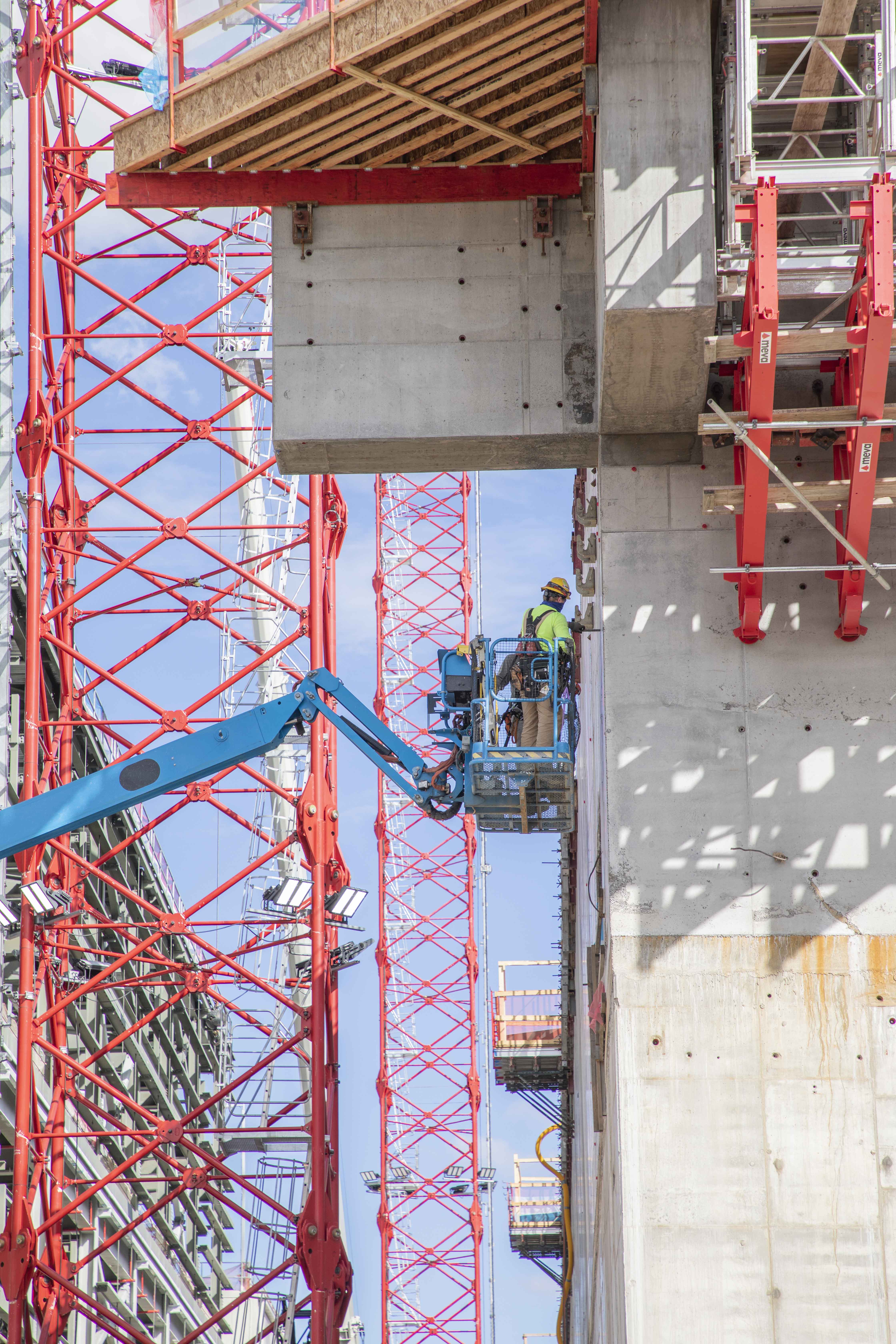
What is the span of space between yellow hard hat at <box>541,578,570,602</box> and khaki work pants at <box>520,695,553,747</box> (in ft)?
3.85

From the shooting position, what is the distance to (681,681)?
50.9 ft

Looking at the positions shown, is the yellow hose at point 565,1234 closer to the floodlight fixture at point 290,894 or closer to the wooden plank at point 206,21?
the floodlight fixture at point 290,894

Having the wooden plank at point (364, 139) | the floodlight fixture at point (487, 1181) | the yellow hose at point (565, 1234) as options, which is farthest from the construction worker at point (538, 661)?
the floodlight fixture at point (487, 1181)

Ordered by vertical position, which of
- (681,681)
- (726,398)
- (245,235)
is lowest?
(681,681)

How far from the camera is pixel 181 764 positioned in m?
19.1

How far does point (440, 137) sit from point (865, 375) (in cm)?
585

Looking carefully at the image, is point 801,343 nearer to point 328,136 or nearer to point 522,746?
point 522,746

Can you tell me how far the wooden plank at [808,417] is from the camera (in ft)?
45.9

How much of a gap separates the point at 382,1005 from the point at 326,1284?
2731 centimetres

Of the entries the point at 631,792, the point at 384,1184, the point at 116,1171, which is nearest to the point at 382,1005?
the point at 384,1184

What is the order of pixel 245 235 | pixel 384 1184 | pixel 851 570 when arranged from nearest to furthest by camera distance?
pixel 851 570 → pixel 245 235 → pixel 384 1184

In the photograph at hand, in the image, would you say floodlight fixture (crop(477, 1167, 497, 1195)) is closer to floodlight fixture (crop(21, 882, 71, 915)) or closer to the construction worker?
floodlight fixture (crop(21, 882, 71, 915))

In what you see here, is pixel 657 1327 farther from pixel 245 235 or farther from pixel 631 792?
pixel 245 235

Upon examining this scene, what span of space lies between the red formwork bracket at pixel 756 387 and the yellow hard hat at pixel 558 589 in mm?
2730
